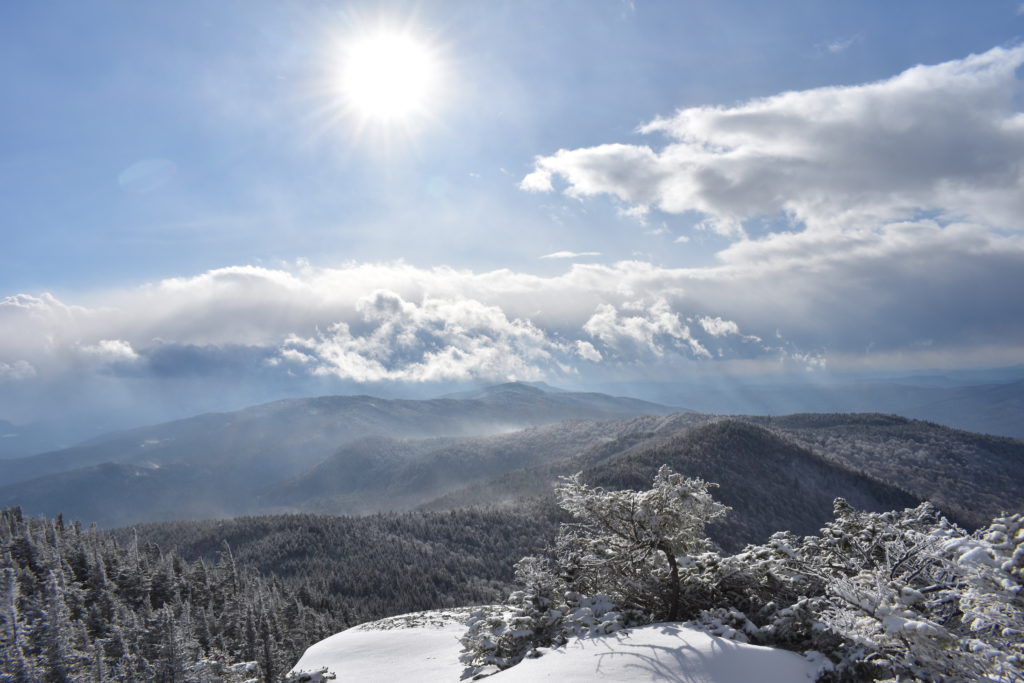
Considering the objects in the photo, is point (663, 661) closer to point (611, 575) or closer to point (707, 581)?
point (707, 581)

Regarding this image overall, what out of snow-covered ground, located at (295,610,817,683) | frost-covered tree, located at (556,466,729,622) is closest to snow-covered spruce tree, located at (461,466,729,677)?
frost-covered tree, located at (556,466,729,622)

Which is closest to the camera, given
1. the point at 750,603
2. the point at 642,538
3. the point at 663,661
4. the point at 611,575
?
the point at 663,661

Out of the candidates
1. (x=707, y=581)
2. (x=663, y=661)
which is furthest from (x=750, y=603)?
(x=663, y=661)

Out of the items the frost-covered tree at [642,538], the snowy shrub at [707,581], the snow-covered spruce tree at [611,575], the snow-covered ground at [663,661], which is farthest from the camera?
the frost-covered tree at [642,538]

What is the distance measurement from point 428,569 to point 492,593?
86.8ft

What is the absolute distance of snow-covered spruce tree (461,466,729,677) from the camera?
68.9 feet

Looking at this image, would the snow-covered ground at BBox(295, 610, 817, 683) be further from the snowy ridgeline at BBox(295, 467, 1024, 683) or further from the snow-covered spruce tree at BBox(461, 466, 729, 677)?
the snow-covered spruce tree at BBox(461, 466, 729, 677)

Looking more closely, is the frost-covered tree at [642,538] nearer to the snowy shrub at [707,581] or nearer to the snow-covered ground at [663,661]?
the snowy shrub at [707,581]

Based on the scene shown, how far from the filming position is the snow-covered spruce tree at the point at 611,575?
21.0 metres

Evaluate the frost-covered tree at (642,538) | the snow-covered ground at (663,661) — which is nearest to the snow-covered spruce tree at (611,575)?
the frost-covered tree at (642,538)

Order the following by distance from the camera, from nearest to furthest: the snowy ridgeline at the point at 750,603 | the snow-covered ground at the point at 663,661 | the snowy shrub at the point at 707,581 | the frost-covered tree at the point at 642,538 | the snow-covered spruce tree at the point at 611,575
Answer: the snowy ridgeline at the point at 750,603 < the snow-covered ground at the point at 663,661 < the snowy shrub at the point at 707,581 < the snow-covered spruce tree at the point at 611,575 < the frost-covered tree at the point at 642,538

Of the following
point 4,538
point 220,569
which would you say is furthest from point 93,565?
point 220,569

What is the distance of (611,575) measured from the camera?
79.5 feet

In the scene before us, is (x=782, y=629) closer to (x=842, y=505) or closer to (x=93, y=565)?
(x=842, y=505)
